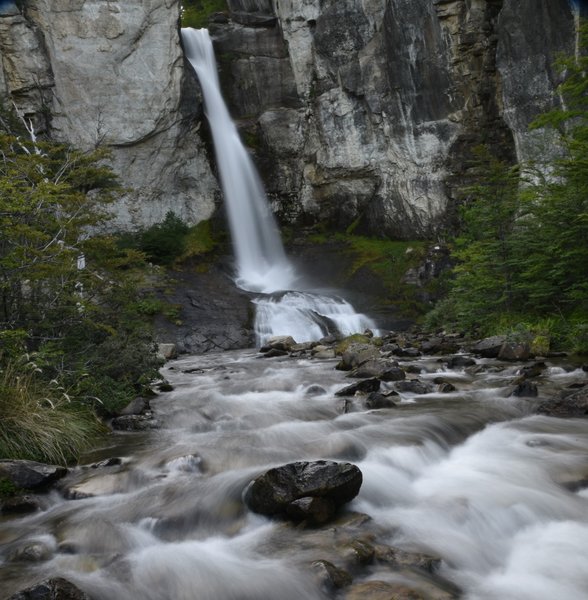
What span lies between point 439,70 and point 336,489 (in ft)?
82.2

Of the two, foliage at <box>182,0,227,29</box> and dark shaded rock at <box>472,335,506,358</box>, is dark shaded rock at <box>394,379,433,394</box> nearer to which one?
dark shaded rock at <box>472,335,506,358</box>

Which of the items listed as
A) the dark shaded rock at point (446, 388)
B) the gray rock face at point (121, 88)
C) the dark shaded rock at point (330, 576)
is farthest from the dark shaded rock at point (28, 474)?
the gray rock face at point (121, 88)

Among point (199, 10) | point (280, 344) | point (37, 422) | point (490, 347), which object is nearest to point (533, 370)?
point (490, 347)

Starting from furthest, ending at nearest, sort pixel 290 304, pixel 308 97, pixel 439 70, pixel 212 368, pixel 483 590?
1. pixel 308 97
2. pixel 439 70
3. pixel 290 304
4. pixel 212 368
5. pixel 483 590

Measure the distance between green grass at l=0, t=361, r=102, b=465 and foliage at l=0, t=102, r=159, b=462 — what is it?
0.04 feet

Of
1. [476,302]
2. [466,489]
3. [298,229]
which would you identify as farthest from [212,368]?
[298,229]

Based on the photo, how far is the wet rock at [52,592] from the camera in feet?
10.6

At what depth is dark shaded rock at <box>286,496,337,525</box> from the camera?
4.49 meters

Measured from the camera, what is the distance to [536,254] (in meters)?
13.3

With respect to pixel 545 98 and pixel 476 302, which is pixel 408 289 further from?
pixel 545 98

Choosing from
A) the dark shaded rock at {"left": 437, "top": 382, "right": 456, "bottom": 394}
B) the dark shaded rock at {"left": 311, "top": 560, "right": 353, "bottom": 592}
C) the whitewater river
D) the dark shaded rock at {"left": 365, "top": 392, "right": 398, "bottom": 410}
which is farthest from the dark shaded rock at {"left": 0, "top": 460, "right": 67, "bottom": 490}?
the dark shaded rock at {"left": 437, "top": 382, "right": 456, "bottom": 394}

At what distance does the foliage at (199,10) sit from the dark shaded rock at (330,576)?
35520 mm

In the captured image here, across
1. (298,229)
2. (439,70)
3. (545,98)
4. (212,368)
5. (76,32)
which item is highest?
(76,32)

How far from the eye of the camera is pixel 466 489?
17.1 ft
